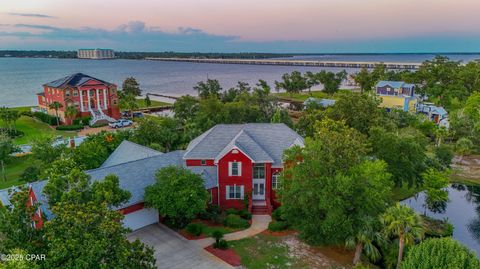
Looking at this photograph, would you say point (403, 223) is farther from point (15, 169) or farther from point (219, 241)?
point (15, 169)

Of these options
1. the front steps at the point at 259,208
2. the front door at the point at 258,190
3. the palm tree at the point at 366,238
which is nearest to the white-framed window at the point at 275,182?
the front door at the point at 258,190

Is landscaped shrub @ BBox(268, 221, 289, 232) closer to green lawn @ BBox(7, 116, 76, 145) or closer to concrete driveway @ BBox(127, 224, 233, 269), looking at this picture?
concrete driveway @ BBox(127, 224, 233, 269)

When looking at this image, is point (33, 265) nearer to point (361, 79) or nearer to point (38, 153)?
point (38, 153)

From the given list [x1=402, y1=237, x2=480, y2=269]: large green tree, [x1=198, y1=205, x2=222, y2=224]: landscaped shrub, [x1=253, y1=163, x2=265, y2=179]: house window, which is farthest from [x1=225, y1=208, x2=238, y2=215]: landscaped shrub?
[x1=402, y1=237, x2=480, y2=269]: large green tree

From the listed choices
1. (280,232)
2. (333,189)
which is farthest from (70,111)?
(333,189)

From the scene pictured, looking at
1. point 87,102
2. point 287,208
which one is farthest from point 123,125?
point 287,208

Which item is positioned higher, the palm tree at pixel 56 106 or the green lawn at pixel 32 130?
the palm tree at pixel 56 106

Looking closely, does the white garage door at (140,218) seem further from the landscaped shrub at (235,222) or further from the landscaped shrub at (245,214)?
the landscaped shrub at (245,214)
